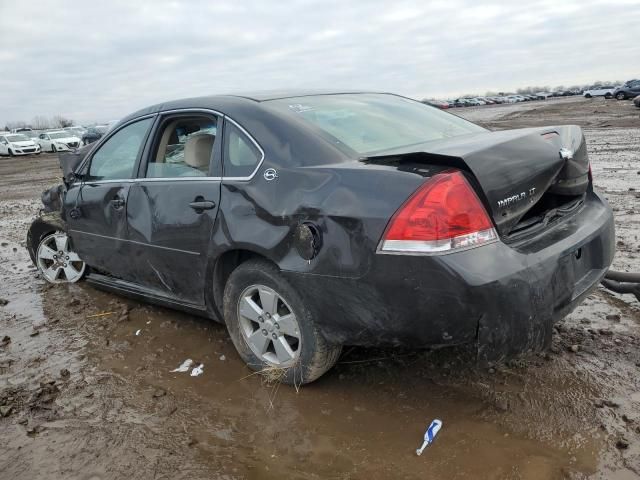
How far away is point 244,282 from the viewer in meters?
3.02

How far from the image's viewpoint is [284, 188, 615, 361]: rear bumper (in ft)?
7.42

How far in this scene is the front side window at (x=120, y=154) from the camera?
3.88m

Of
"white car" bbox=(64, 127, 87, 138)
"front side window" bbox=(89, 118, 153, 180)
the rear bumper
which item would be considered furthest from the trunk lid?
"white car" bbox=(64, 127, 87, 138)

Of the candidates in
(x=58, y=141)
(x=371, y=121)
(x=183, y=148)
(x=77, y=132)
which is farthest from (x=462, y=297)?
(x=77, y=132)

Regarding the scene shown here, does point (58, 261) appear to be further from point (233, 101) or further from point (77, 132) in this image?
point (77, 132)

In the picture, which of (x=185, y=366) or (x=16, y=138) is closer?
(x=185, y=366)

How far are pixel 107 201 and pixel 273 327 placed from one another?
1869mm

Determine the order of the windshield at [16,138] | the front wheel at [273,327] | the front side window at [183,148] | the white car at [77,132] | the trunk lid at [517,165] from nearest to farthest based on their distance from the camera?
the trunk lid at [517,165] < the front wheel at [273,327] < the front side window at [183,148] < the windshield at [16,138] < the white car at [77,132]

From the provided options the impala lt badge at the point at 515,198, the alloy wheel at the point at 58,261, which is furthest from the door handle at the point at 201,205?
the alloy wheel at the point at 58,261

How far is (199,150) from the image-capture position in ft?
11.0

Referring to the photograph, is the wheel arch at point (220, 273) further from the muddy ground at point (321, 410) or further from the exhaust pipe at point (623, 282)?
the exhaust pipe at point (623, 282)

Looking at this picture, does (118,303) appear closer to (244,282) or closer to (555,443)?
(244,282)

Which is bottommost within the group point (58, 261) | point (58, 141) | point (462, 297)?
point (58, 261)

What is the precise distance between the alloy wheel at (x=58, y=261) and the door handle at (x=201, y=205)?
2.32 metres
